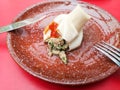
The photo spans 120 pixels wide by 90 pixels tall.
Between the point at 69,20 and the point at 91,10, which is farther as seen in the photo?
the point at 91,10

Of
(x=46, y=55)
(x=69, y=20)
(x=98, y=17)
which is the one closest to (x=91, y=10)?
(x=98, y=17)

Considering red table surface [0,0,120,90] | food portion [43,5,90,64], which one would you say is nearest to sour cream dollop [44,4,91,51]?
food portion [43,5,90,64]

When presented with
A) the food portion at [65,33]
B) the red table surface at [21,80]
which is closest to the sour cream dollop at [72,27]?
the food portion at [65,33]

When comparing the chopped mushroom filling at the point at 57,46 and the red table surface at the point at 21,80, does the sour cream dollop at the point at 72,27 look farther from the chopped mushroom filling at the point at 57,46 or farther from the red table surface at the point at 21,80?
the red table surface at the point at 21,80

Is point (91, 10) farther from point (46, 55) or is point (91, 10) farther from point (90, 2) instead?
point (46, 55)

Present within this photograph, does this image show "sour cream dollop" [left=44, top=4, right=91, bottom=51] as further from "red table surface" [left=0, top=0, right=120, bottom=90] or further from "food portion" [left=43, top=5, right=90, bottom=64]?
"red table surface" [left=0, top=0, right=120, bottom=90]
